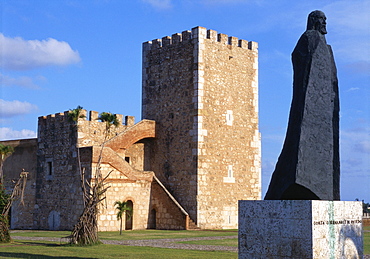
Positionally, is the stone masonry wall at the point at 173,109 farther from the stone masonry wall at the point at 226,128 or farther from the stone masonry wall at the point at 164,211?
the stone masonry wall at the point at 164,211

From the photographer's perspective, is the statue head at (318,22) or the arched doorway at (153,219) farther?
the arched doorway at (153,219)

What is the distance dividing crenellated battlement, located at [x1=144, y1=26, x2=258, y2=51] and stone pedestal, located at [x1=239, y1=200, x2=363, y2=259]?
19303mm

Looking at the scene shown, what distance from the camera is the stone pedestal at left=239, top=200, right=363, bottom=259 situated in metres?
7.64

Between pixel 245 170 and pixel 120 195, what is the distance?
730 centimetres

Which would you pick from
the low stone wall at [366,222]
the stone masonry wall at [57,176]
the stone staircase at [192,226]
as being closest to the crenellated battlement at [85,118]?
the stone masonry wall at [57,176]

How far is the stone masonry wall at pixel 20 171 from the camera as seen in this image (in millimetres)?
29031

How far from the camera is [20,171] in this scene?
2986cm

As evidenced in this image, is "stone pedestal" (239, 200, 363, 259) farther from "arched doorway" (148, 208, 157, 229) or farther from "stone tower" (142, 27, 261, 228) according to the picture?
"arched doorway" (148, 208, 157, 229)

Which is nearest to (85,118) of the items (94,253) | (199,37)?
(199,37)

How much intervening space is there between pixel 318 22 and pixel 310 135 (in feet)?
6.28

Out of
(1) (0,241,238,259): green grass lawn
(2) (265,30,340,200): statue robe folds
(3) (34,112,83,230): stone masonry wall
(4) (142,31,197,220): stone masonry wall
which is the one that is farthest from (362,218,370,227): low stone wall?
(2) (265,30,340,200): statue robe folds

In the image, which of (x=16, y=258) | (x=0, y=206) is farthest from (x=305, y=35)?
(x=0, y=206)

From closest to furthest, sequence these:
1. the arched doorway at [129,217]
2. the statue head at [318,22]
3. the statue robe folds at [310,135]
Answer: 1. the statue robe folds at [310,135]
2. the statue head at [318,22]
3. the arched doorway at [129,217]

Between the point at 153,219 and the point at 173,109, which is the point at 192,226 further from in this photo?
the point at 173,109
